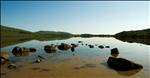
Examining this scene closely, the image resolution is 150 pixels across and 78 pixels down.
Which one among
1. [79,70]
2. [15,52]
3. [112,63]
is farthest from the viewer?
[15,52]

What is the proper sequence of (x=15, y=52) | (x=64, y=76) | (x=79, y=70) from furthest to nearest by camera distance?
1. (x=15, y=52)
2. (x=79, y=70)
3. (x=64, y=76)

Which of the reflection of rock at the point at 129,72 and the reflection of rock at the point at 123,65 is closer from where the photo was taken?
the reflection of rock at the point at 129,72

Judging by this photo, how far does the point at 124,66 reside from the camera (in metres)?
25.3

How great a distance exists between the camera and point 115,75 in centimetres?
2230

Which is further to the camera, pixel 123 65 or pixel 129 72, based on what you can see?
pixel 123 65

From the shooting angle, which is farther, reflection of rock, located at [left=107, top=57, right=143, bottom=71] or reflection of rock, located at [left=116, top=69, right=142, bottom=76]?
reflection of rock, located at [left=107, top=57, right=143, bottom=71]

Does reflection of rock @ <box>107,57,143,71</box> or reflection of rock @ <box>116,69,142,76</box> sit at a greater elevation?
reflection of rock @ <box>107,57,143,71</box>

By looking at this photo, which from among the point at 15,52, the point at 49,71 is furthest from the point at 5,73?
the point at 15,52

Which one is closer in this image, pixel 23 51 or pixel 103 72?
pixel 103 72

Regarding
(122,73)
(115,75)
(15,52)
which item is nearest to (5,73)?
(115,75)

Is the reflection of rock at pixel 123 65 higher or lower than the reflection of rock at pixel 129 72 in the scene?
higher

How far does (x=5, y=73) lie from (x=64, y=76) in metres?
9.50

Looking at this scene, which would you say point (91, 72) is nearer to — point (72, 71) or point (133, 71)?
point (72, 71)

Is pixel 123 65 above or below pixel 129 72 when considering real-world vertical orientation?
above
